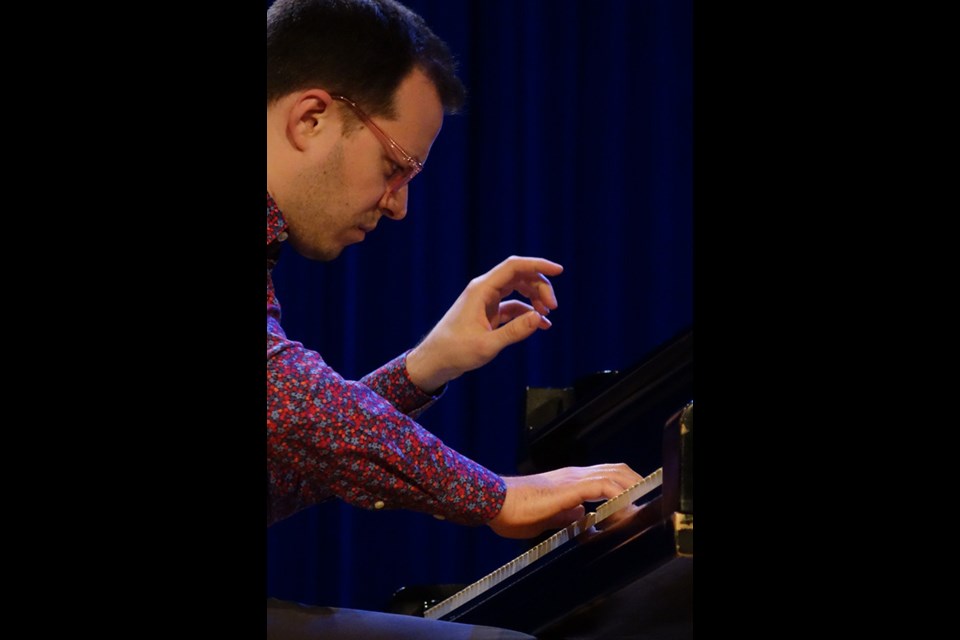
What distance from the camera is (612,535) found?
115 cm

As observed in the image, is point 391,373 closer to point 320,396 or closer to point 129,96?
point 320,396

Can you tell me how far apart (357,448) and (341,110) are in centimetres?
46

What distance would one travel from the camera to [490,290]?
171cm

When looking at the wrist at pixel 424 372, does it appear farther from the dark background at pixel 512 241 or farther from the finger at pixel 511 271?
the dark background at pixel 512 241

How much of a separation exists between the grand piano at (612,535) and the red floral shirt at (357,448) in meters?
0.13

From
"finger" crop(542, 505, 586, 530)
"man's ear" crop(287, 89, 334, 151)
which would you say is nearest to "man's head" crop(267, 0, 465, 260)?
"man's ear" crop(287, 89, 334, 151)

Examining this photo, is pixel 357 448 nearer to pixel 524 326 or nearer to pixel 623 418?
pixel 524 326

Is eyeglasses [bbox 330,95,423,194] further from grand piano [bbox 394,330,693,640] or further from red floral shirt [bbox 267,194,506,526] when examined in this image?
grand piano [bbox 394,330,693,640]

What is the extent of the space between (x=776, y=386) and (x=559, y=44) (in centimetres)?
301

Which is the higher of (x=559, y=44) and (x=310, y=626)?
(x=559, y=44)

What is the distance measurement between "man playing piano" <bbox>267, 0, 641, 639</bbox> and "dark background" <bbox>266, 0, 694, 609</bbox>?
172 centimetres

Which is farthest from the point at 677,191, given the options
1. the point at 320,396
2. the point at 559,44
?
the point at 320,396

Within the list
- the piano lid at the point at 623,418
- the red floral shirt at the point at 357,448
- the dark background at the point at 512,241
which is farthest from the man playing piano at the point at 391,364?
the dark background at the point at 512,241

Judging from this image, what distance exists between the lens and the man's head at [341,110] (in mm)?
1414
